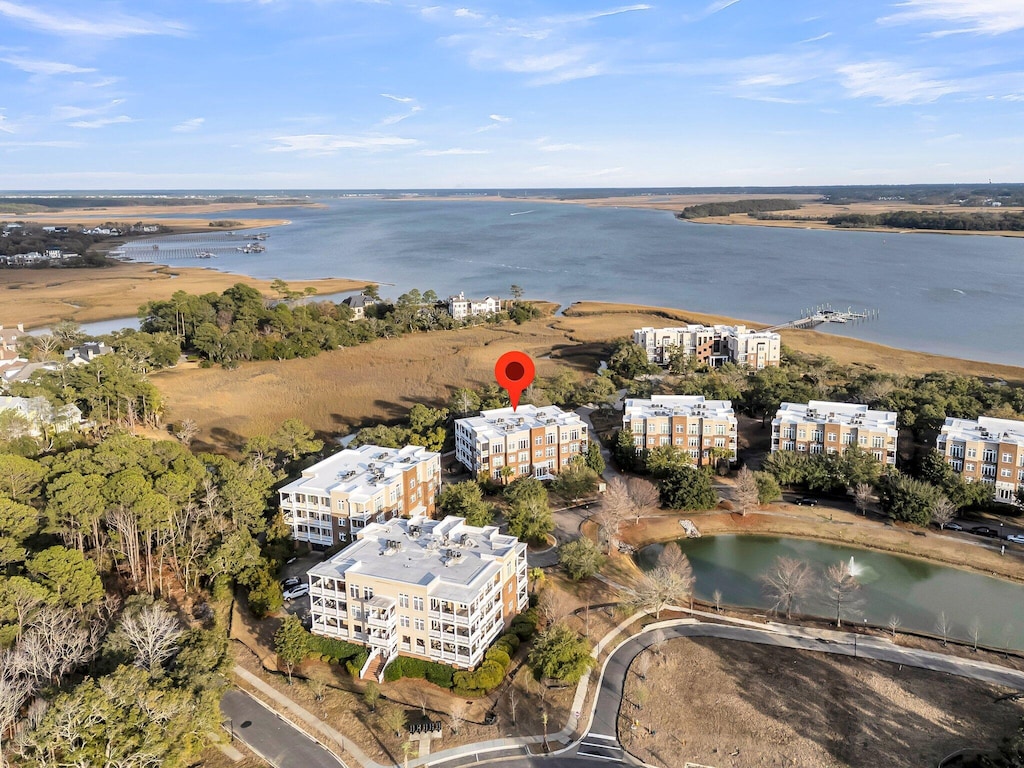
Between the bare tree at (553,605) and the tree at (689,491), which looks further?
the tree at (689,491)

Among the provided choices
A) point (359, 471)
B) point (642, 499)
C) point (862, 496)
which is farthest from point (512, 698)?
point (862, 496)

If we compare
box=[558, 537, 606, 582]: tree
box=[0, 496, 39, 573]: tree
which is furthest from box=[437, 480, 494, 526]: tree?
box=[0, 496, 39, 573]: tree

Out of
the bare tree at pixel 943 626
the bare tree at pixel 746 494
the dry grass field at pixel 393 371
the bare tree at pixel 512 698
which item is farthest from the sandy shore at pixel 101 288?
the bare tree at pixel 943 626

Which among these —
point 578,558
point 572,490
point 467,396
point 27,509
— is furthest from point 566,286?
point 27,509

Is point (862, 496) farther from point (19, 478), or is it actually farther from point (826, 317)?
point (826, 317)

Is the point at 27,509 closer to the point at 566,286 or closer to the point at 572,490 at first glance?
the point at 572,490

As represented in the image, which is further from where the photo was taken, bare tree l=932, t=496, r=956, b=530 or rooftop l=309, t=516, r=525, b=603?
bare tree l=932, t=496, r=956, b=530

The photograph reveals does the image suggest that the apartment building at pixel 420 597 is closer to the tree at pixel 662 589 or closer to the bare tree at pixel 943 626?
the tree at pixel 662 589

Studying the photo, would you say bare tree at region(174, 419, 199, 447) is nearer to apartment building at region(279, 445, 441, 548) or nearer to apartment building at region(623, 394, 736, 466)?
apartment building at region(279, 445, 441, 548)
